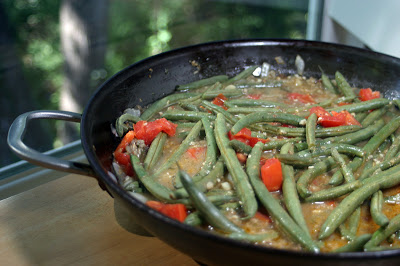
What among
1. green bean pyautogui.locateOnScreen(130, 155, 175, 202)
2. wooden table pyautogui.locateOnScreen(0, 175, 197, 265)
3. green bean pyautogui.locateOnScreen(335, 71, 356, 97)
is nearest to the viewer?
green bean pyautogui.locateOnScreen(130, 155, 175, 202)

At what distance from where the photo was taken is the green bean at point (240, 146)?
80.2 inches

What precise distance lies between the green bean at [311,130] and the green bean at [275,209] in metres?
0.32

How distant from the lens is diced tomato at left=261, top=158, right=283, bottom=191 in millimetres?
1896

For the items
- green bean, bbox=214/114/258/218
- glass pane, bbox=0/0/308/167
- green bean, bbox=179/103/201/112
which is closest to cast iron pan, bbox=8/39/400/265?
green bean, bbox=179/103/201/112

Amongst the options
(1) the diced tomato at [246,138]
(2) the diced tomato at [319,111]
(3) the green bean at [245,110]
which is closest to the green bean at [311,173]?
(1) the diced tomato at [246,138]

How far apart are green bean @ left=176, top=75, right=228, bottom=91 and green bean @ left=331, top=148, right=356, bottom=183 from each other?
41.8 inches

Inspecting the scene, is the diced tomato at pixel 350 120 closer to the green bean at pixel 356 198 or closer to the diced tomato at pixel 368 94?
the diced tomato at pixel 368 94

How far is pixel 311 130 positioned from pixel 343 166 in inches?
11.9

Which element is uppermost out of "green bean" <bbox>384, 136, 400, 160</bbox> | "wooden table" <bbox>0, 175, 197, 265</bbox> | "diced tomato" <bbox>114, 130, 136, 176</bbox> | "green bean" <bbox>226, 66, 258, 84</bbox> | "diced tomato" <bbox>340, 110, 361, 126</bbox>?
"green bean" <bbox>226, 66, 258, 84</bbox>

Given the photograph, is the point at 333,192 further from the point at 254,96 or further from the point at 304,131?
the point at 254,96

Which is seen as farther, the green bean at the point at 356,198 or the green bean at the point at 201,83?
the green bean at the point at 201,83

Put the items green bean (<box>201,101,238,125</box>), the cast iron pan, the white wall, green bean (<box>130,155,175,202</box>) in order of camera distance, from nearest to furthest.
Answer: the cast iron pan < green bean (<box>130,155,175,202</box>) < green bean (<box>201,101,238,125</box>) < the white wall

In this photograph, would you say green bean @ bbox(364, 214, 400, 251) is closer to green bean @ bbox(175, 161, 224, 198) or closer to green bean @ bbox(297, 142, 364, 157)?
green bean @ bbox(297, 142, 364, 157)

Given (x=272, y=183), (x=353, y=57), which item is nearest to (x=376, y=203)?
(x=272, y=183)
